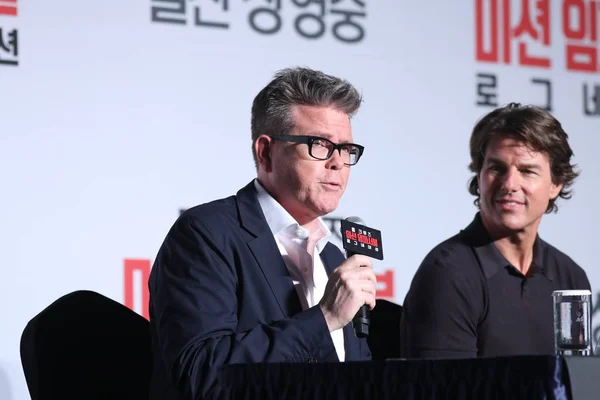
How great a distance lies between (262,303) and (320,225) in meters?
0.37

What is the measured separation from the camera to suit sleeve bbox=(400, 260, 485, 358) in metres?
2.74

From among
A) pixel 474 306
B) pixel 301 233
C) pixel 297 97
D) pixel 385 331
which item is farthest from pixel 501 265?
pixel 297 97

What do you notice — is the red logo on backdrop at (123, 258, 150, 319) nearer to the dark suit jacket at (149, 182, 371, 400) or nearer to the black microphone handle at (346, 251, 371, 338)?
the dark suit jacket at (149, 182, 371, 400)

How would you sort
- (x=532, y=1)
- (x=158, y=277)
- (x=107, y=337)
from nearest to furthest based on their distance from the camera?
1. (x=158, y=277)
2. (x=107, y=337)
3. (x=532, y=1)

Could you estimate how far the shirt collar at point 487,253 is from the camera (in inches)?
114

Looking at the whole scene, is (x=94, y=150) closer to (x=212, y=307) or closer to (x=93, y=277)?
(x=93, y=277)

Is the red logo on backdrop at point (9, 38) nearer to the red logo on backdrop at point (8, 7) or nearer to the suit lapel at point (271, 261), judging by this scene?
the red logo on backdrop at point (8, 7)

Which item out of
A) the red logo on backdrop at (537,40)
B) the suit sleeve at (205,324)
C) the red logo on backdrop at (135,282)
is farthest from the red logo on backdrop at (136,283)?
the red logo on backdrop at (537,40)

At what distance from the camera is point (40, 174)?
323 cm

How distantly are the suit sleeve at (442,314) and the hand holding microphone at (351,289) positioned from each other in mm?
631

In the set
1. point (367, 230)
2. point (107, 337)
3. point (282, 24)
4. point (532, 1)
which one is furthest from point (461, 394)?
point (532, 1)

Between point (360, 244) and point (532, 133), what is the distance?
102 centimetres

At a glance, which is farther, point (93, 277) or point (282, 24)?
point (282, 24)

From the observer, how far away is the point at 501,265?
115 inches
